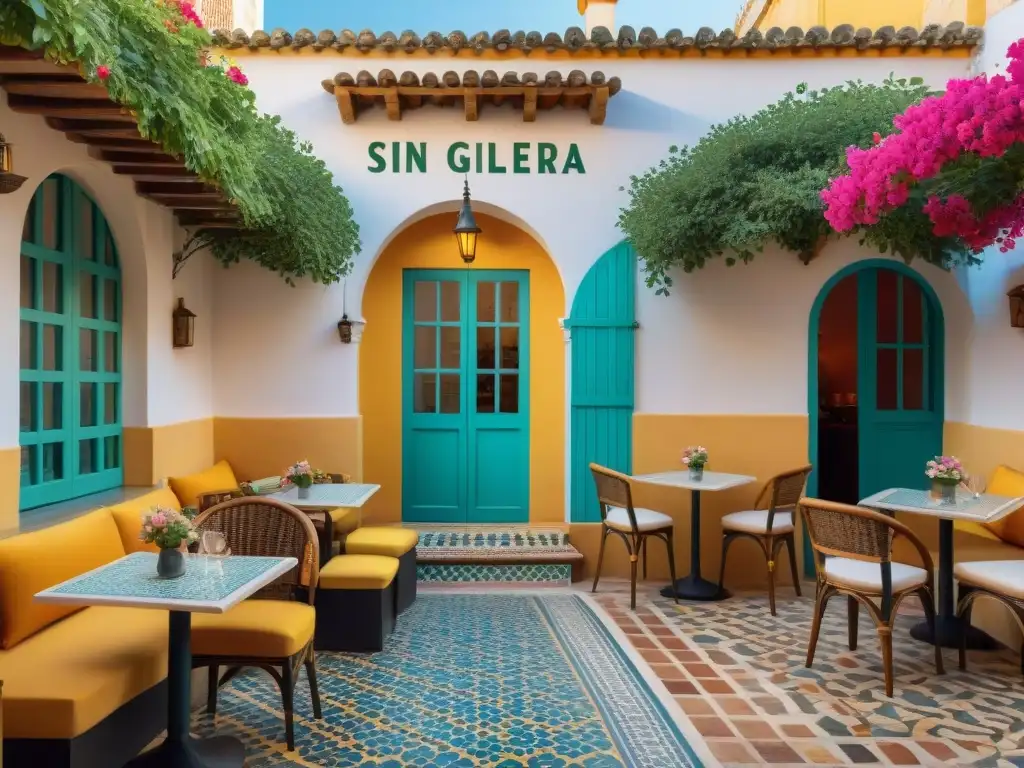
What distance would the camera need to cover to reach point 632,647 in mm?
4863

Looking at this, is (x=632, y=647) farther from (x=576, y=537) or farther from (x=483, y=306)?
(x=483, y=306)

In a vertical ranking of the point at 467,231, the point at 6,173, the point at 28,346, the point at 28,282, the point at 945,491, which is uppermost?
the point at 467,231

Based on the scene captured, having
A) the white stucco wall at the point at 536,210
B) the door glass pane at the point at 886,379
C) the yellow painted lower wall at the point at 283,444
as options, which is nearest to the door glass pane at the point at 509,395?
the white stucco wall at the point at 536,210

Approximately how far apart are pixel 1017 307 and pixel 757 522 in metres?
2.53

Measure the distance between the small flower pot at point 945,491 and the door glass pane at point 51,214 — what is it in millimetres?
5735

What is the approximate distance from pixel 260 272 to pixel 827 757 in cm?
544

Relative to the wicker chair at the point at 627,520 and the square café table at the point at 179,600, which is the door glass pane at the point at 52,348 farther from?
the wicker chair at the point at 627,520

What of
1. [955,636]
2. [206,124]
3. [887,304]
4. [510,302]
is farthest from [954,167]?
[206,124]

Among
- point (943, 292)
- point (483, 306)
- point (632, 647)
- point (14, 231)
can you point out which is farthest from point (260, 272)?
point (943, 292)

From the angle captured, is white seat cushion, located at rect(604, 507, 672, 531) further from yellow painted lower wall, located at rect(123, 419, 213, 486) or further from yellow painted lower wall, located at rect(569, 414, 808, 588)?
yellow painted lower wall, located at rect(123, 419, 213, 486)

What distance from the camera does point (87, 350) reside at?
16.4 ft

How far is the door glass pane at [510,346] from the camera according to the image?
7547mm

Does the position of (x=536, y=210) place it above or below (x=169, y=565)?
above

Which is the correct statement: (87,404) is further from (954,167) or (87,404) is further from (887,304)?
(887,304)
